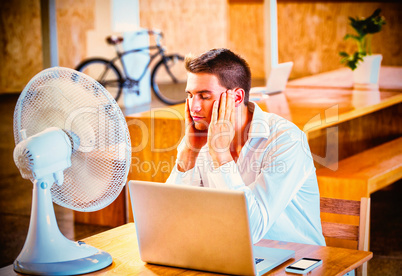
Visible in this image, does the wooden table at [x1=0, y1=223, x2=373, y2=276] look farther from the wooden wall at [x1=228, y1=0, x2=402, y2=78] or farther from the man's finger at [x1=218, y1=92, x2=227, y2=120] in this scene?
the wooden wall at [x1=228, y1=0, x2=402, y2=78]

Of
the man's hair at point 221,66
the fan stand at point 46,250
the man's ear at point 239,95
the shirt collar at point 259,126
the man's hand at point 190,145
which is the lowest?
the fan stand at point 46,250

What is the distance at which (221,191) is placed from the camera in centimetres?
148

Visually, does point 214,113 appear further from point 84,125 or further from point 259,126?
point 84,125

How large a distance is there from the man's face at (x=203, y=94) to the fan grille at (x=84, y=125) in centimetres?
54

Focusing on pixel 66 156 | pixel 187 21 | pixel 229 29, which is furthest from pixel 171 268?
pixel 187 21

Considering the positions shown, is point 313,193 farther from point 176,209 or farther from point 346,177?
point 346,177

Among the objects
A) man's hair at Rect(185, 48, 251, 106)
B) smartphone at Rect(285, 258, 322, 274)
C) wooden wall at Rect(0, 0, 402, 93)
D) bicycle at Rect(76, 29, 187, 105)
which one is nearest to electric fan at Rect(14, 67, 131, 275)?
smartphone at Rect(285, 258, 322, 274)

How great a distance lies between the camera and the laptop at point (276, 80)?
390 centimetres

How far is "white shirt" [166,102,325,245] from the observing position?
6.23 feet

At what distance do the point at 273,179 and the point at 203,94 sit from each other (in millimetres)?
462

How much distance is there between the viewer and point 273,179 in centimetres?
190

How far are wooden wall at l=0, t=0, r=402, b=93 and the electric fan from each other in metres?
7.50

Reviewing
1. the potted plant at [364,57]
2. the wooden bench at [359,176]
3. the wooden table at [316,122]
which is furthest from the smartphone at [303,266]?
the potted plant at [364,57]

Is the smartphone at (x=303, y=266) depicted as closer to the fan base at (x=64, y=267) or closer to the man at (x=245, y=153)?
the man at (x=245, y=153)
